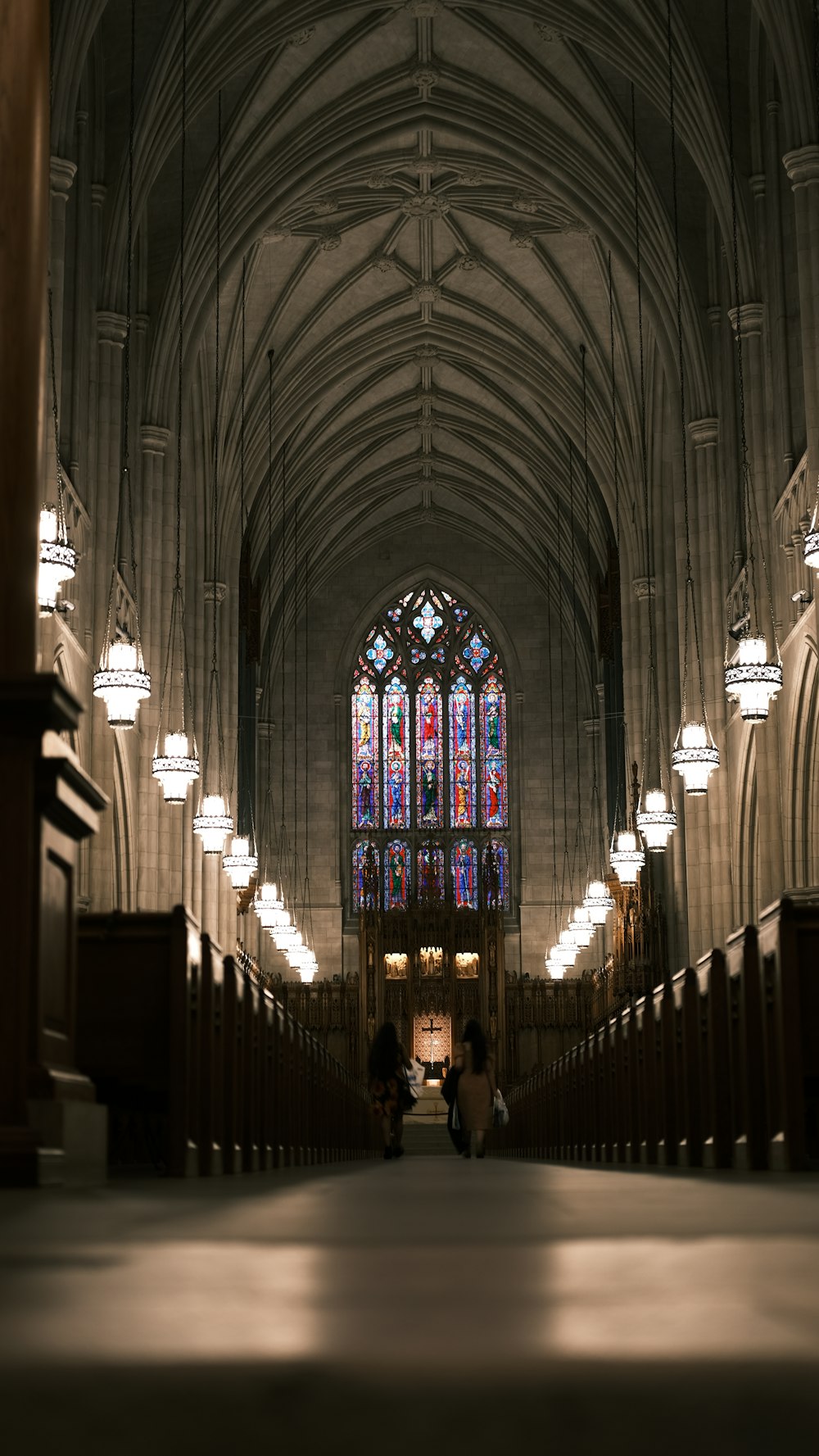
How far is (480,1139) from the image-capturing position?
52.0 feet

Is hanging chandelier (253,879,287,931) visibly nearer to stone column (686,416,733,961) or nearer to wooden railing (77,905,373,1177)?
stone column (686,416,733,961)

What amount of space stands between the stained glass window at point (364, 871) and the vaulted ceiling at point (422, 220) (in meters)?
7.14

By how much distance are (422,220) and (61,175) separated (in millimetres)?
14124

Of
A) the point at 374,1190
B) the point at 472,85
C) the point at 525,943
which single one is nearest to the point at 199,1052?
the point at 374,1190

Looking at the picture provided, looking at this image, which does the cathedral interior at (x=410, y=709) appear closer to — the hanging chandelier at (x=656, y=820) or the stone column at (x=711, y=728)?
the stone column at (x=711, y=728)

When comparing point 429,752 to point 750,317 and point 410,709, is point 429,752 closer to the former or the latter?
point 410,709

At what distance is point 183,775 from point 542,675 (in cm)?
2337

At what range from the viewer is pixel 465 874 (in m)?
39.4

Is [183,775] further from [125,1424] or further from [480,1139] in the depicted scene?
[125,1424]

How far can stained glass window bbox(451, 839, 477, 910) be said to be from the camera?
3925cm

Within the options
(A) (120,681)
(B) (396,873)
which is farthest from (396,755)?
(A) (120,681)

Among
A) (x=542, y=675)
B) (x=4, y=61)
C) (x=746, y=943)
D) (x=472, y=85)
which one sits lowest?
(x=746, y=943)

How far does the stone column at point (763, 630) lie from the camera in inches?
726

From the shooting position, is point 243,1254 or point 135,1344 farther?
point 243,1254
